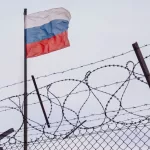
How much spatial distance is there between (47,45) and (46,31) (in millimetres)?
588

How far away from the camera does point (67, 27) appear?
30.1 ft

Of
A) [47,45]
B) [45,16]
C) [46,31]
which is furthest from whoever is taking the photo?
[45,16]

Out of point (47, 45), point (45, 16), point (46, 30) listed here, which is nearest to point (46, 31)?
point (46, 30)

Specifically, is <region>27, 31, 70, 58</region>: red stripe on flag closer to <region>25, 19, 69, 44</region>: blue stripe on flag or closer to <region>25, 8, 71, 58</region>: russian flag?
<region>25, 8, 71, 58</region>: russian flag

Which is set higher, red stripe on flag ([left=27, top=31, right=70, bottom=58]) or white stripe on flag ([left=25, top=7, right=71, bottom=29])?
white stripe on flag ([left=25, top=7, right=71, bottom=29])

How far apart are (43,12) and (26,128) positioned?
14.1ft

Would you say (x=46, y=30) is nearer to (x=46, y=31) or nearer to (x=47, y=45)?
(x=46, y=31)

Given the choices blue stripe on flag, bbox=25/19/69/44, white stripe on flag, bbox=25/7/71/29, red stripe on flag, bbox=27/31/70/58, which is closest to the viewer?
red stripe on flag, bbox=27/31/70/58

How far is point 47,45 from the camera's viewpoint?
28.2 ft

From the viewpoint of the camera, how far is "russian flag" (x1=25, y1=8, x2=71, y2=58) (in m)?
8.53

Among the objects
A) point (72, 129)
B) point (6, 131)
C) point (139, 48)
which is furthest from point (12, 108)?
point (139, 48)

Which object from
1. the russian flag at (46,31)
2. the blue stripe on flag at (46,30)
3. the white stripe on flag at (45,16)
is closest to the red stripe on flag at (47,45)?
the russian flag at (46,31)

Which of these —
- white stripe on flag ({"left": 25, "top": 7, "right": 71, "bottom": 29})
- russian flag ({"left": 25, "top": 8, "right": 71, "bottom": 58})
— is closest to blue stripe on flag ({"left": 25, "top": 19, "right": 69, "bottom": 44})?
russian flag ({"left": 25, "top": 8, "right": 71, "bottom": 58})

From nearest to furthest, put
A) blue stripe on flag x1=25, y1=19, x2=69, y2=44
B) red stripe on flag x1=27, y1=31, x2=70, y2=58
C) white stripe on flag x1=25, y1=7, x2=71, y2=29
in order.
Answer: red stripe on flag x1=27, y1=31, x2=70, y2=58, blue stripe on flag x1=25, y1=19, x2=69, y2=44, white stripe on flag x1=25, y1=7, x2=71, y2=29
